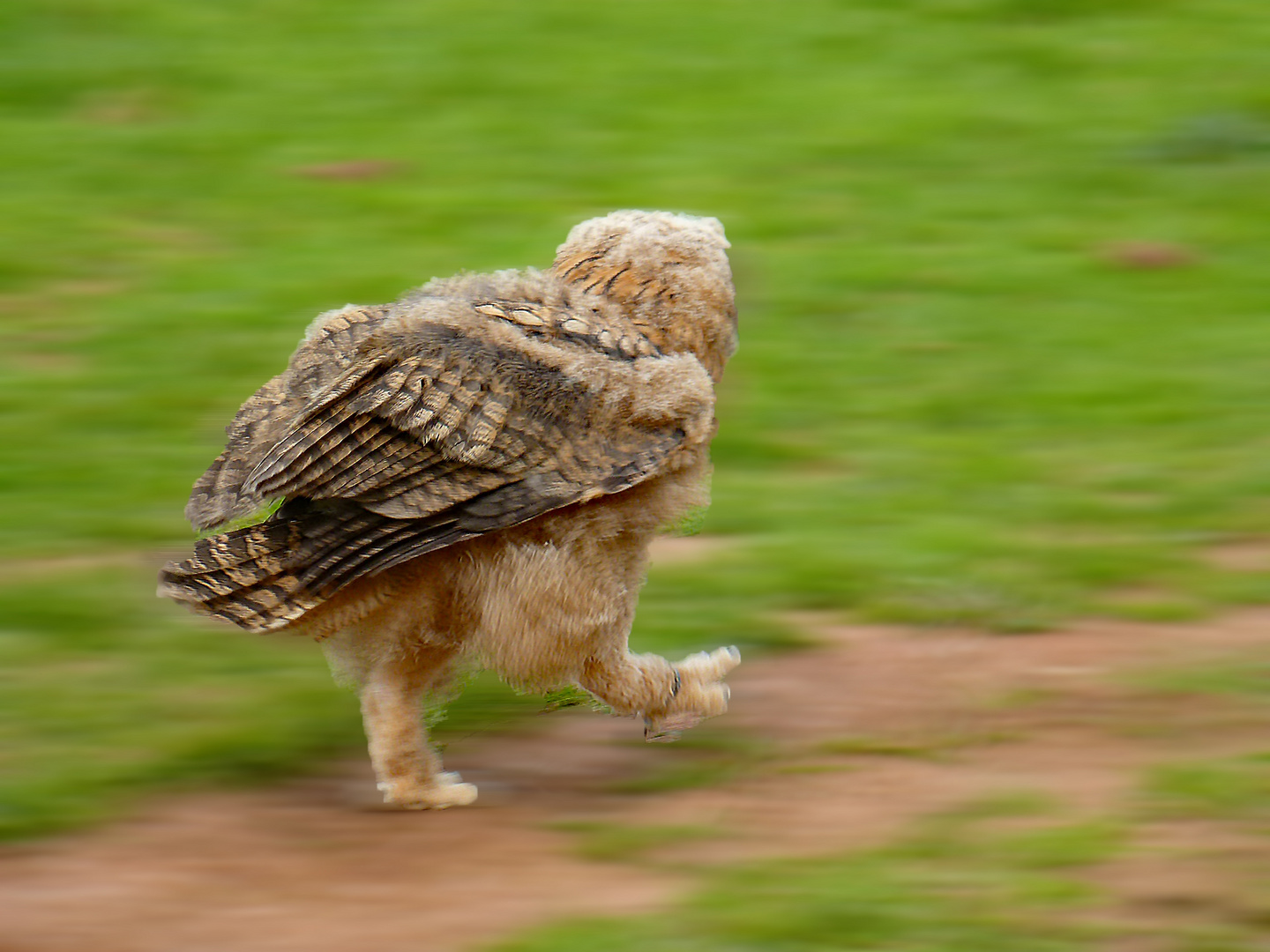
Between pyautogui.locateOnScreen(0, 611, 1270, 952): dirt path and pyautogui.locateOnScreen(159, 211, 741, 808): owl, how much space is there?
33 centimetres

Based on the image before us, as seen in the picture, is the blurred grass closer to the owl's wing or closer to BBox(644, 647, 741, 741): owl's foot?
BBox(644, 647, 741, 741): owl's foot

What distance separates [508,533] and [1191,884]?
1.81 m

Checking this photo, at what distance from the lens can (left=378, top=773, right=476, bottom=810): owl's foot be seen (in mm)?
4543

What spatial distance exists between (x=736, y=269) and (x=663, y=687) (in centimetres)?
264

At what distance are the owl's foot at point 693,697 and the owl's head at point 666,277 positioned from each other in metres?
0.97

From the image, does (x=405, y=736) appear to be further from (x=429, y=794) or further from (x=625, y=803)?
(x=625, y=803)

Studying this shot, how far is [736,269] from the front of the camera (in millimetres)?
6887

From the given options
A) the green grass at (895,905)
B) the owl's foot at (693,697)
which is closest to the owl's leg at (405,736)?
the owl's foot at (693,697)

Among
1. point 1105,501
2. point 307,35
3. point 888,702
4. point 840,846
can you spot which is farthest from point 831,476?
point 307,35

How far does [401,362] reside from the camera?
4.01m

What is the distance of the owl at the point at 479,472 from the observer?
13.1 ft

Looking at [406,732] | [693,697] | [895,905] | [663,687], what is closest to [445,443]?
[406,732]

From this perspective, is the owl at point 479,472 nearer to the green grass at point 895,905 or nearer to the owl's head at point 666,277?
the owl's head at point 666,277

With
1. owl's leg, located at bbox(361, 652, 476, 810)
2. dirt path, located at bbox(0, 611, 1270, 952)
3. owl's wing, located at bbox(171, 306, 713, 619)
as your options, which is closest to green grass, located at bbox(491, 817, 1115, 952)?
dirt path, located at bbox(0, 611, 1270, 952)
